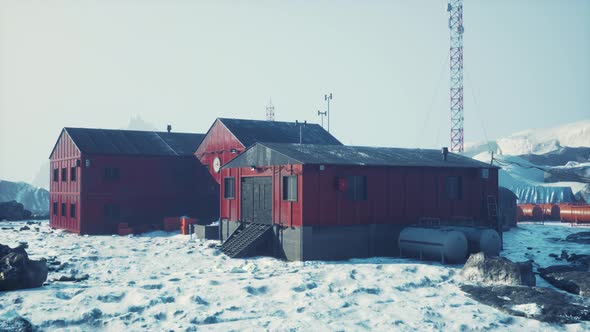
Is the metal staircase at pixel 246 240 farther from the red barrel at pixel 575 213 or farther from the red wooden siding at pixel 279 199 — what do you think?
the red barrel at pixel 575 213

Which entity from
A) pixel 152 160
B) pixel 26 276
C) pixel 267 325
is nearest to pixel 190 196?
pixel 152 160

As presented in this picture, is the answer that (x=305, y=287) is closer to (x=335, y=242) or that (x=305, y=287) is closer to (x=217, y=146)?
(x=335, y=242)

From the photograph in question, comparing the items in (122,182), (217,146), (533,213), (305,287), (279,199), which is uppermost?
(217,146)

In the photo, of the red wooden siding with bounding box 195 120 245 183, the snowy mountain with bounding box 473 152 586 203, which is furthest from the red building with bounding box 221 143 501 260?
the snowy mountain with bounding box 473 152 586 203

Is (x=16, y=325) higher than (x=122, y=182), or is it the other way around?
(x=122, y=182)

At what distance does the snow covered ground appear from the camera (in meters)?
17.3

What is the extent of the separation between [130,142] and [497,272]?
105 ft

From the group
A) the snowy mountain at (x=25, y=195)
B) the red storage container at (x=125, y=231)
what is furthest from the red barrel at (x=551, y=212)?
the snowy mountain at (x=25, y=195)

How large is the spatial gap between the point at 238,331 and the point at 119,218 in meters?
28.2

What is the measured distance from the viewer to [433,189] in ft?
100

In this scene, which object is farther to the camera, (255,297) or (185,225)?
(185,225)

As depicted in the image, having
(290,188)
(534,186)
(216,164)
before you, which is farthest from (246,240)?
(534,186)

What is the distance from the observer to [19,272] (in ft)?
66.2

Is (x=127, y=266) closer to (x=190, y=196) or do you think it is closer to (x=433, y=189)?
(x=433, y=189)
